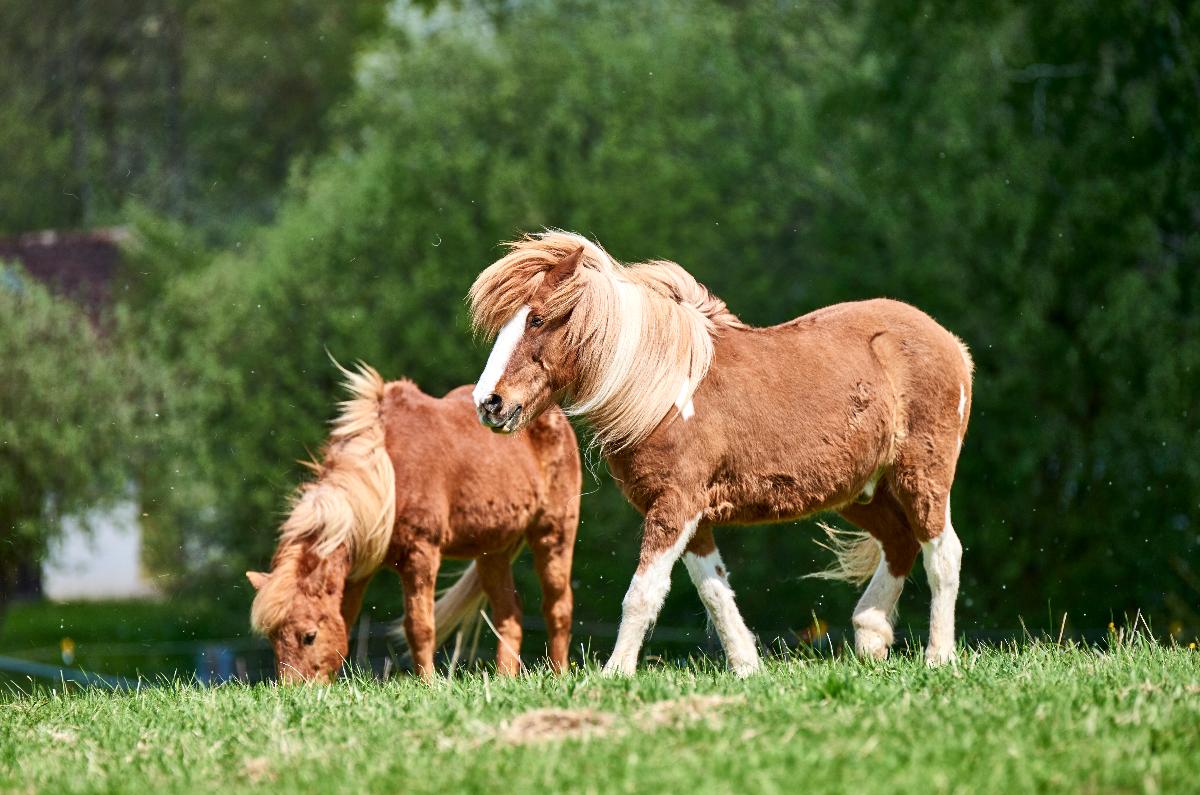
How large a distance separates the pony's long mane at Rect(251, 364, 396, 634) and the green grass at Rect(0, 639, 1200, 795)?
7.43 feet

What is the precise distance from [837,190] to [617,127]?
4.66m

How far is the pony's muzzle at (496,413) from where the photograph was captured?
265 inches

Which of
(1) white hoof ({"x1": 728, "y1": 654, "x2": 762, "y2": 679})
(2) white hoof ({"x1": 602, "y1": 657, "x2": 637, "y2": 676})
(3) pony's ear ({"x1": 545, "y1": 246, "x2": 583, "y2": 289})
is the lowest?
(1) white hoof ({"x1": 728, "y1": 654, "x2": 762, "y2": 679})

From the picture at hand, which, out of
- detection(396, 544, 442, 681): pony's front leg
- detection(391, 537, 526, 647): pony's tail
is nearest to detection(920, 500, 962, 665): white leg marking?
detection(396, 544, 442, 681): pony's front leg

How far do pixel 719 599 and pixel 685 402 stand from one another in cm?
92

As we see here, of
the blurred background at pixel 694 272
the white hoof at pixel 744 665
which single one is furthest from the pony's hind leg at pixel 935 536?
the blurred background at pixel 694 272

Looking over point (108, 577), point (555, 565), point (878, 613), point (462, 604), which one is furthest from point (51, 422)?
point (878, 613)

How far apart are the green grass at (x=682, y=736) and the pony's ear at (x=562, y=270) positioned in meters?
1.74

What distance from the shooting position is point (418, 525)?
30.9ft

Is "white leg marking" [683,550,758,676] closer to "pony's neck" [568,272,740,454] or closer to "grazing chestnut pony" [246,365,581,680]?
"pony's neck" [568,272,740,454]

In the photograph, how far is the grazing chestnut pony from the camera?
29.9 feet

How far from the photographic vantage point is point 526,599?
77.4 feet

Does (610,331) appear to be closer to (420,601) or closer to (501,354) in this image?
(501,354)

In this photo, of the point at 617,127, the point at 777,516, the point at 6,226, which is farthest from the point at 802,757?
the point at 6,226
